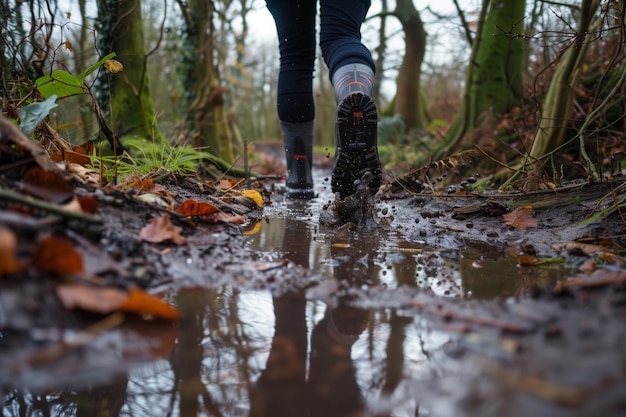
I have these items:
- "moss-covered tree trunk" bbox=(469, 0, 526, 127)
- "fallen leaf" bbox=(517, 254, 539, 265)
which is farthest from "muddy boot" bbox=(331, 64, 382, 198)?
"moss-covered tree trunk" bbox=(469, 0, 526, 127)

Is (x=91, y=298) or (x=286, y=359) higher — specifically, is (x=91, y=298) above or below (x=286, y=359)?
above

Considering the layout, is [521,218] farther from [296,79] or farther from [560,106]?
[296,79]

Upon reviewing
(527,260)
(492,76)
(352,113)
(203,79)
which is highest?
(203,79)

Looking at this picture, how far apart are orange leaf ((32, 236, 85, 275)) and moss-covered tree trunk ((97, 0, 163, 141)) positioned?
11.0ft

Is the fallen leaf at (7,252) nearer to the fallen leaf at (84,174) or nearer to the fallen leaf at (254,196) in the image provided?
Result: the fallen leaf at (84,174)

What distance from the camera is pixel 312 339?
0.94 m

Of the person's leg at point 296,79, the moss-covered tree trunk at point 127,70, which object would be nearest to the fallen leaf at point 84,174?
the person's leg at point 296,79

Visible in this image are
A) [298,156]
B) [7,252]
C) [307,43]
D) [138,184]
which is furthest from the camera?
[298,156]

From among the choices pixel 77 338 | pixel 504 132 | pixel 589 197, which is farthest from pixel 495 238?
pixel 504 132

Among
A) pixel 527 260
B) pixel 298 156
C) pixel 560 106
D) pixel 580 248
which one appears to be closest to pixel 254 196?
pixel 298 156

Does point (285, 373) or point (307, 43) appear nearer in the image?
point (285, 373)

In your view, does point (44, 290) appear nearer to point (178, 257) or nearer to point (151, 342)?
point (151, 342)

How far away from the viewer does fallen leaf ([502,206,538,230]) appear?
1965 mm

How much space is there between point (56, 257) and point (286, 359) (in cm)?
47
